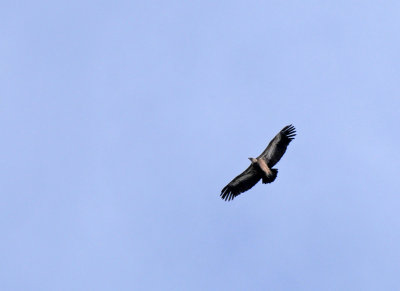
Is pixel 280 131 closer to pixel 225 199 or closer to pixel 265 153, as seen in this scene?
pixel 265 153

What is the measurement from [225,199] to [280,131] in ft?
20.1

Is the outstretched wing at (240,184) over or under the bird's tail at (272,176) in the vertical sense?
over

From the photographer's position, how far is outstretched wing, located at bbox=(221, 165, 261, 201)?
6231cm

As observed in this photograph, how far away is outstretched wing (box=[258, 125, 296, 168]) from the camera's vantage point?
6081 cm

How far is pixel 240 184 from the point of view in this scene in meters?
62.7

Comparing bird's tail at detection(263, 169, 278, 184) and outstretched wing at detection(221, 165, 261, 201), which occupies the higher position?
outstretched wing at detection(221, 165, 261, 201)

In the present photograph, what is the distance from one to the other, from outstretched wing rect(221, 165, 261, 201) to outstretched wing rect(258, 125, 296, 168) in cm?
170

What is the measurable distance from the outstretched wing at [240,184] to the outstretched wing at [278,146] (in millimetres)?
1704

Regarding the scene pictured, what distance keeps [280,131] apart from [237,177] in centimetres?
451

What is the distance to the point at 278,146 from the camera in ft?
200

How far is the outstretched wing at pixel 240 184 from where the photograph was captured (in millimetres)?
62312

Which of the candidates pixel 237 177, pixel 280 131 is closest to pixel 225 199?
pixel 237 177

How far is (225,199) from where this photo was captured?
206 ft

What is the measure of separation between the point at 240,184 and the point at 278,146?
3959 mm
